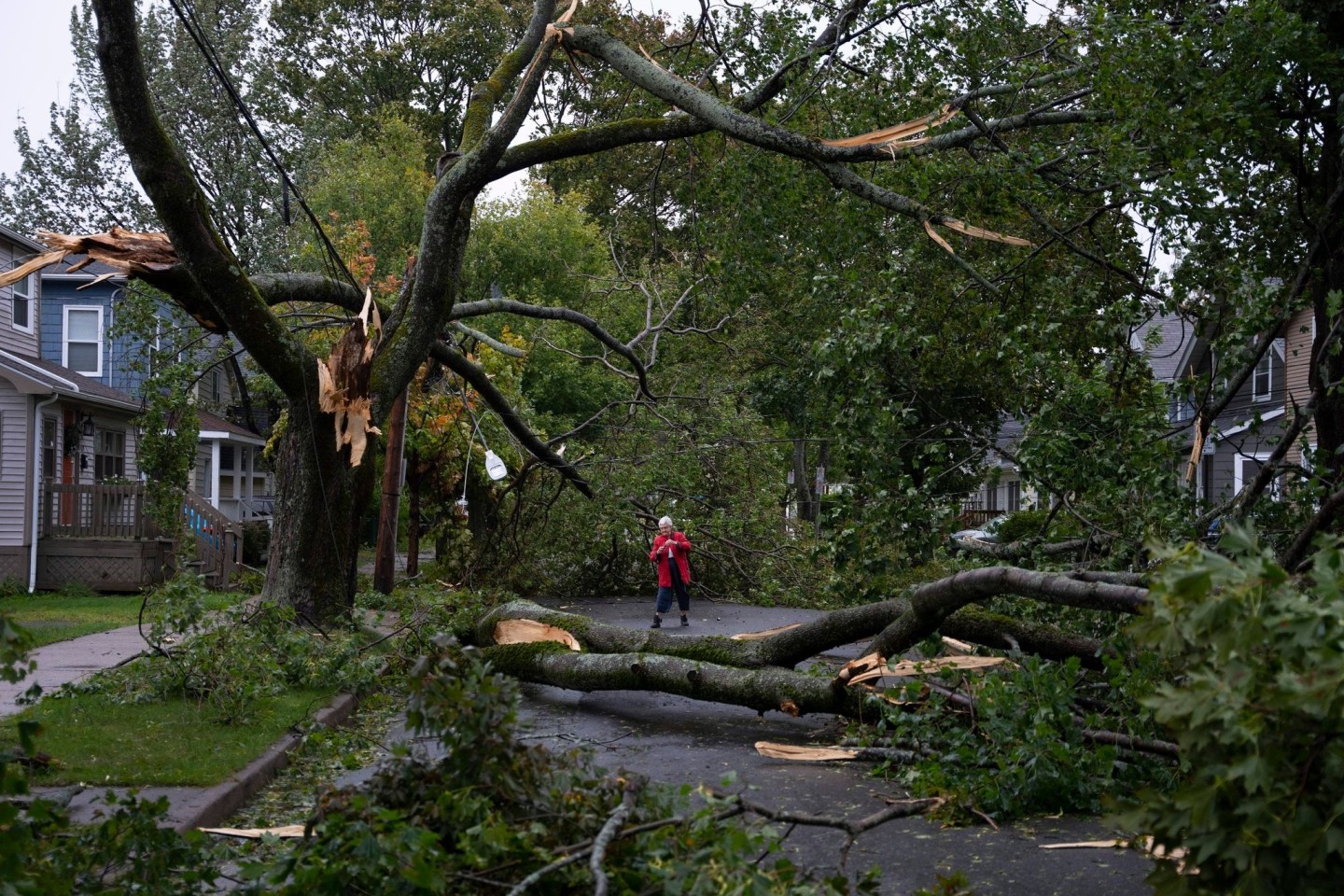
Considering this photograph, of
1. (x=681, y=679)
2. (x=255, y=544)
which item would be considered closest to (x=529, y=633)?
(x=681, y=679)

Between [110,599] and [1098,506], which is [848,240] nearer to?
[1098,506]

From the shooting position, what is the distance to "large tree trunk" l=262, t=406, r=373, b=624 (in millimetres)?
12086

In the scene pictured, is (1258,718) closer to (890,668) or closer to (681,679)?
(890,668)

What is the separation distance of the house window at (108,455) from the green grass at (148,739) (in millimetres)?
17415

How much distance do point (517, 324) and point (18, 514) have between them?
47.4ft

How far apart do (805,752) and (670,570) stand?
27.3ft

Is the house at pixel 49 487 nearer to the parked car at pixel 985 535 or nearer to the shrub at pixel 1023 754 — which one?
the parked car at pixel 985 535

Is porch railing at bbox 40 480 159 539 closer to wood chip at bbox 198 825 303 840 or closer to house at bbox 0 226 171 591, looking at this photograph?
house at bbox 0 226 171 591

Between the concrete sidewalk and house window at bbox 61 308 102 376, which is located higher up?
house window at bbox 61 308 102 376

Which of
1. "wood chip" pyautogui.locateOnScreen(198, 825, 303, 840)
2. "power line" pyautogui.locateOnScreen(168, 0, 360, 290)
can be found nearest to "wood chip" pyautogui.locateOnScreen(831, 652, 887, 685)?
"wood chip" pyautogui.locateOnScreen(198, 825, 303, 840)

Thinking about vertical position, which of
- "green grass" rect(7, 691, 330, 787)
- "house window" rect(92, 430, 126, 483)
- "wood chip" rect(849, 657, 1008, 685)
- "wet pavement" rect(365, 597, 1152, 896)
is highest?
"house window" rect(92, 430, 126, 483)

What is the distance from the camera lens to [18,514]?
69.4 feet

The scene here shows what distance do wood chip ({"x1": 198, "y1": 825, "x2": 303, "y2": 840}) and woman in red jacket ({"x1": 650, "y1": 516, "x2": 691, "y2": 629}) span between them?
34.0 ft

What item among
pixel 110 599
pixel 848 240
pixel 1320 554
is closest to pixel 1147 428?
pixel 848 240
